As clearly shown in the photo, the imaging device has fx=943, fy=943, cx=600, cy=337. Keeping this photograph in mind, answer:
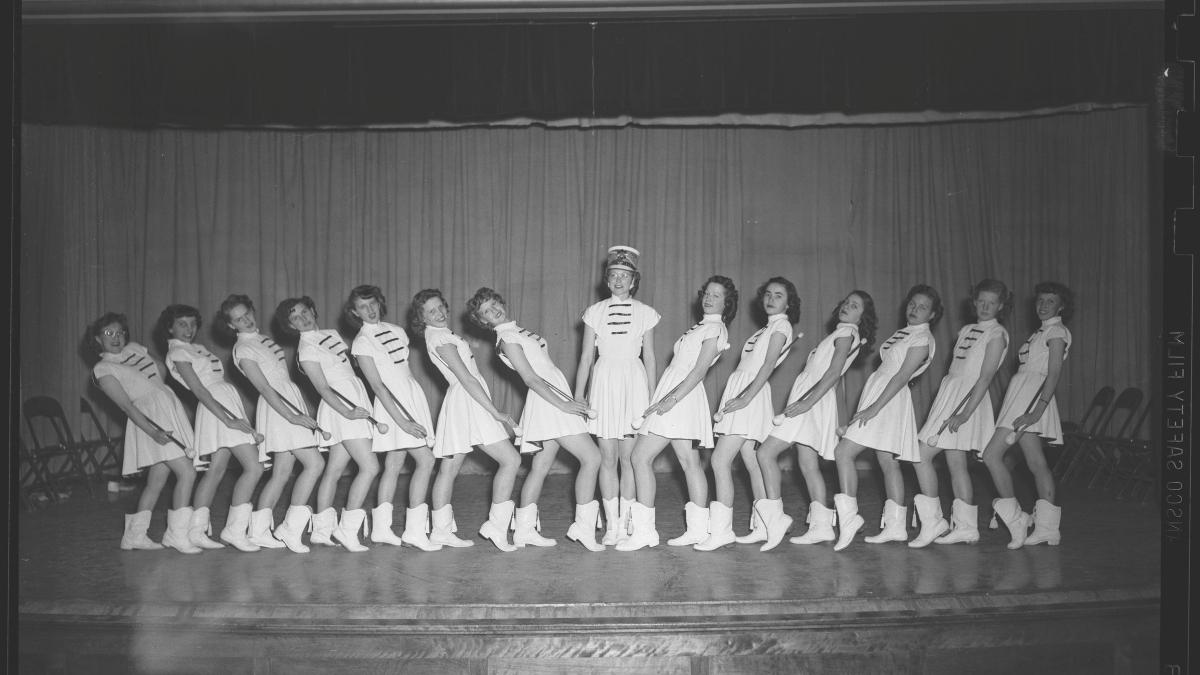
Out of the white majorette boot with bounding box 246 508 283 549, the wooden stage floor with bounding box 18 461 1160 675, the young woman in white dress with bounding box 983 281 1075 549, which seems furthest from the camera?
the white majorette boot with bounding box 246 508 283 549

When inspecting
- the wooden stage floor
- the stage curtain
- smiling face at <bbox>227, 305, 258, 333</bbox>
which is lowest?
the wooden stage floor

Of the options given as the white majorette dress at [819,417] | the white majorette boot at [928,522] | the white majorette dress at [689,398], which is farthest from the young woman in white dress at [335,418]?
the white majorette boot at [928,522]

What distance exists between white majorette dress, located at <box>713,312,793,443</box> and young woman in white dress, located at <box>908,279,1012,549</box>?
0.93m

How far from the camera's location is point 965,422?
5336mm

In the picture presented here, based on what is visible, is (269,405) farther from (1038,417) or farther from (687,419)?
(1038,417)

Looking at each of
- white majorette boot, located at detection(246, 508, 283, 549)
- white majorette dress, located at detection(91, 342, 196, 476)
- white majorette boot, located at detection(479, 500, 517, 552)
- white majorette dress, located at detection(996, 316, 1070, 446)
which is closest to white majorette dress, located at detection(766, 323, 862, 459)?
white majorette dress, located at detection(996, 316, 1070, 446)

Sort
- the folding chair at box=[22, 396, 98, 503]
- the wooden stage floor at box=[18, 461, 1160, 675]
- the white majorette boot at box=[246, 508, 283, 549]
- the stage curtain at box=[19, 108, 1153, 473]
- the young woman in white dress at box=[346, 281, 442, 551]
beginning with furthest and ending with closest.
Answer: the stage curtain at box=[19, 108, 1153, 473] → the folding chair at box=[22, 396, 98, 503] → the white majorette boot at box=[246, 508, 283, 549] → the young woman in white dress at box=[346, 281, 442, 551] → the wooden stage floor at box=[18, 461, 1160, 675]

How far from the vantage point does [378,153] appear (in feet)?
28.5

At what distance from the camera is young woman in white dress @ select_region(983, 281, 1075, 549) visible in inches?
205

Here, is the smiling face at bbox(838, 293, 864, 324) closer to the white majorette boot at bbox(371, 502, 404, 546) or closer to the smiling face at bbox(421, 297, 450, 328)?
the smiling face at bbox(421, 297, 450, 328)

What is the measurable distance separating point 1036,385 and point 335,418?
3969mm

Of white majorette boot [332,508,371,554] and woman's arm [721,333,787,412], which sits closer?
woman's arm [721,333,787,412]

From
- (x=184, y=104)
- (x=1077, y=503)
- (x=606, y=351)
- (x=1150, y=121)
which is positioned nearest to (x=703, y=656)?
(x=606, y=351)

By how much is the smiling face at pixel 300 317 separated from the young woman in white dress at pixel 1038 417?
389cm
